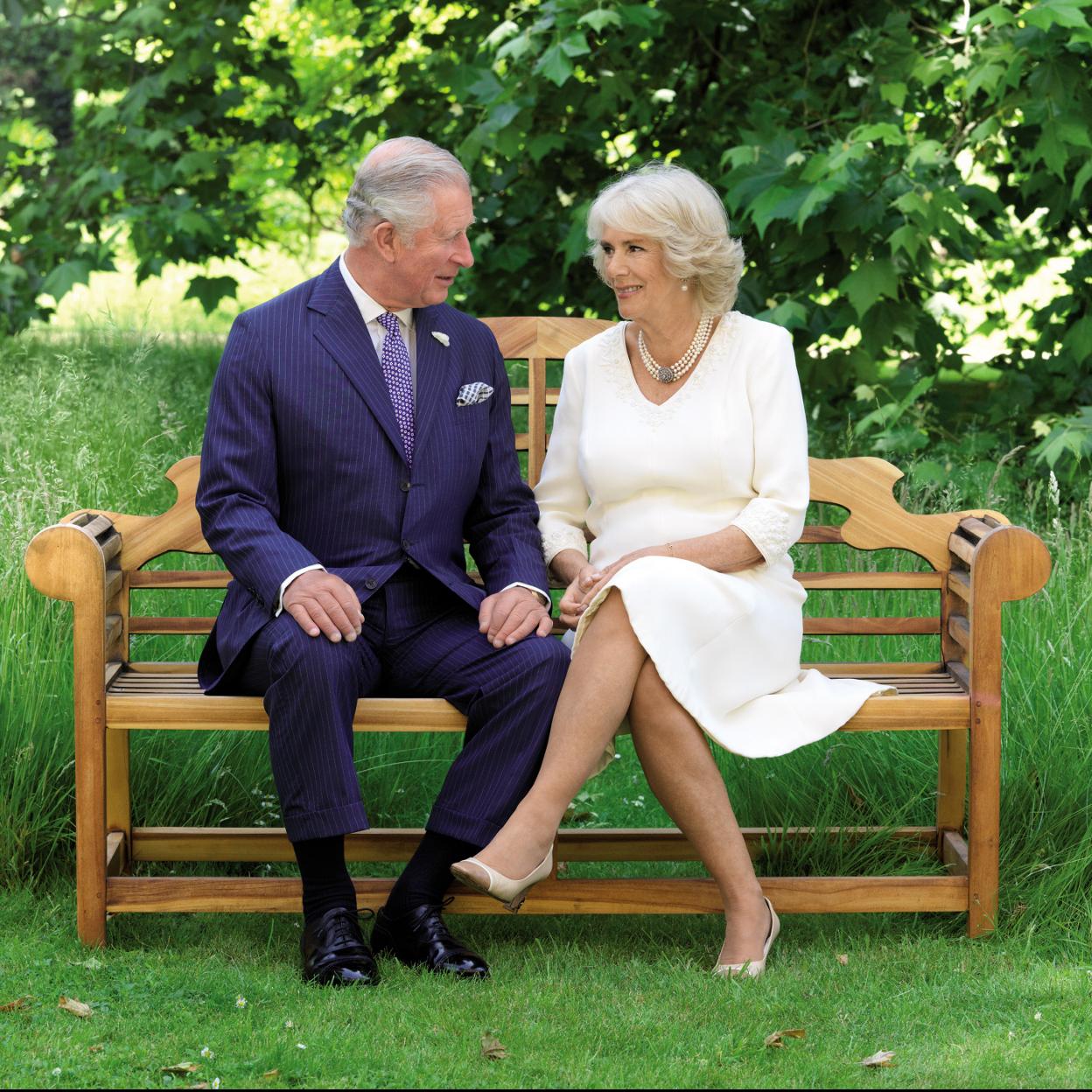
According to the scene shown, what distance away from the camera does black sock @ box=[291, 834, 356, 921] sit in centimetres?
304

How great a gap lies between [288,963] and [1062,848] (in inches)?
69.7

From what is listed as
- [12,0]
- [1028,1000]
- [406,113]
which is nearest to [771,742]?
[1028,1000]

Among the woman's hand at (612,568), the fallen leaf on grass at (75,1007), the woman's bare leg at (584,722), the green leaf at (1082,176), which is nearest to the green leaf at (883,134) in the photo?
the green leaf at (1082,176)

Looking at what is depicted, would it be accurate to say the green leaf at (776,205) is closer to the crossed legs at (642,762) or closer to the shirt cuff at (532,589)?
the shirt cuff at (532,589)

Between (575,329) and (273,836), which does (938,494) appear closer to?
(575,329)

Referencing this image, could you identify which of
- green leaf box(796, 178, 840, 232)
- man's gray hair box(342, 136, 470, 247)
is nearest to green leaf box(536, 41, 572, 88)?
green leaf box(796, 178, 840, 232)

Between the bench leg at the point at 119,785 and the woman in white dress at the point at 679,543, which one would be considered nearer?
the woman in white dress at the point at 679,543

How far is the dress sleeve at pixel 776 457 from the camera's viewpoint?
326cm

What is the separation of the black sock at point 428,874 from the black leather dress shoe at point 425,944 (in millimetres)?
19

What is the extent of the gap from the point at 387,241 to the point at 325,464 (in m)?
0.51

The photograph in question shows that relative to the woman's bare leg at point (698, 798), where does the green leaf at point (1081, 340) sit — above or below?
above

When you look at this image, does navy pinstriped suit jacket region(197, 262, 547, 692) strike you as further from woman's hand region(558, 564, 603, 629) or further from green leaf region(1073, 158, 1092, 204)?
green leaf region(1073, 158, 1092, 204)

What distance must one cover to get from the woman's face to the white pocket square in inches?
14.1

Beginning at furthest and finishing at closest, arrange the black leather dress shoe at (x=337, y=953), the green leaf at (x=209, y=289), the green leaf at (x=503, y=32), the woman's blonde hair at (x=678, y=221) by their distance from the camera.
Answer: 1. the green leaf at (x=209, y=289)
2. the green leaf at (x=503, y=32)
3. the woman's blonde hair at (x=678, y=221)
4. the black leather dress shoe at (x=337, y=953)
